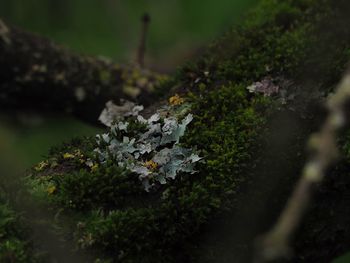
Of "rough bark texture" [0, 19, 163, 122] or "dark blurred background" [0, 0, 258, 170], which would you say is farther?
"dark blurred background" [0, 0, 258, 170]

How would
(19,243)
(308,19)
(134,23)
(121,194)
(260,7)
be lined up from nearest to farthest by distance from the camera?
(19,243), (121,194), (308,19), (260,7), (134,23)

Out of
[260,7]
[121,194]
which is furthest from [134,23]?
[121,194]

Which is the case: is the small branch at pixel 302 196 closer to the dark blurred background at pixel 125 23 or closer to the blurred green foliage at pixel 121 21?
the dark blurred background at pixel 125 23

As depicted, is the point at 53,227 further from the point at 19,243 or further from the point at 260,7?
the point at 260,7

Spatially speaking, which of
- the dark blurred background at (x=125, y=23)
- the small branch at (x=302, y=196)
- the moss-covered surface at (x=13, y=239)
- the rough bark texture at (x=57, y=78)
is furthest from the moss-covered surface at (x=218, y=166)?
the dark blurred background at (x=125, y=23)

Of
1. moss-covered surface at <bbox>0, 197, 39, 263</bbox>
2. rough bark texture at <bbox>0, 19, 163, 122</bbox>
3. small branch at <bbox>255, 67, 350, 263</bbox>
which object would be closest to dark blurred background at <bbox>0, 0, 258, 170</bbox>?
rough bark texture at <bbox>0, 19, 163, 122</bbox>

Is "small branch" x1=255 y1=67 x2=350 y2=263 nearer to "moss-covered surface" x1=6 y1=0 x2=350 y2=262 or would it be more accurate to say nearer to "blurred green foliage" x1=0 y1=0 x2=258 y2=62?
"moss-covered surface" x1=6 y1=0 x2=350 y2=262
